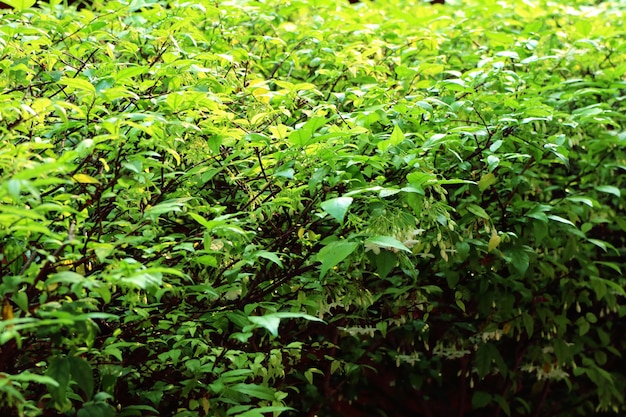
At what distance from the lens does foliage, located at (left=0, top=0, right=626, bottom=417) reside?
75.9 inches

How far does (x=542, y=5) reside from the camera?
4309 mm

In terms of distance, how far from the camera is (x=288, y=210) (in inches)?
96.8

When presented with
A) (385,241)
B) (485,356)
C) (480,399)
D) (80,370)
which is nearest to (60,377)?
(80,370)

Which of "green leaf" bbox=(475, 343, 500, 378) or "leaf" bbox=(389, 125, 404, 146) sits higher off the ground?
"leaf" bbox=(389, 125, 404, 146)

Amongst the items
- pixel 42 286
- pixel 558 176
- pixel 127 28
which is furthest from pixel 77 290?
pixel 558 176

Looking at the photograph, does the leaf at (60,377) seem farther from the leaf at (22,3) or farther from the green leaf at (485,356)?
the green leaf at (485,356)

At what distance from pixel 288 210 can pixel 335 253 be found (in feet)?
1.60

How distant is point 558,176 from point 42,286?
2388 millimetres

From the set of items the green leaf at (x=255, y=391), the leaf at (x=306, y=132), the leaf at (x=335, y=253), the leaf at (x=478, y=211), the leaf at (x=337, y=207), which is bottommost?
the green leaf at (x=255, y=391)

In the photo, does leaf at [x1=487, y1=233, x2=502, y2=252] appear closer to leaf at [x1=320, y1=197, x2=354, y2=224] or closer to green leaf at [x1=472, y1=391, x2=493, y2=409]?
leaf at [x1=320, y1=197, x2=354, y2=224]

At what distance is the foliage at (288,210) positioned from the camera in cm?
193

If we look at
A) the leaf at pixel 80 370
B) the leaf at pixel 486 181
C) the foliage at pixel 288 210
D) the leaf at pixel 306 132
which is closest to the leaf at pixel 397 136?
the foliage at pixel 288 210

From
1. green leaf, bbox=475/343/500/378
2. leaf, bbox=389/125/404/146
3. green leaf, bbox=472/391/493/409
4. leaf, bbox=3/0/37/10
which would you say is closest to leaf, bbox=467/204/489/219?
leaf, bbox=389/125/404/146

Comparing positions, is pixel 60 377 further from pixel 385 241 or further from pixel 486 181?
pixel 486 181
